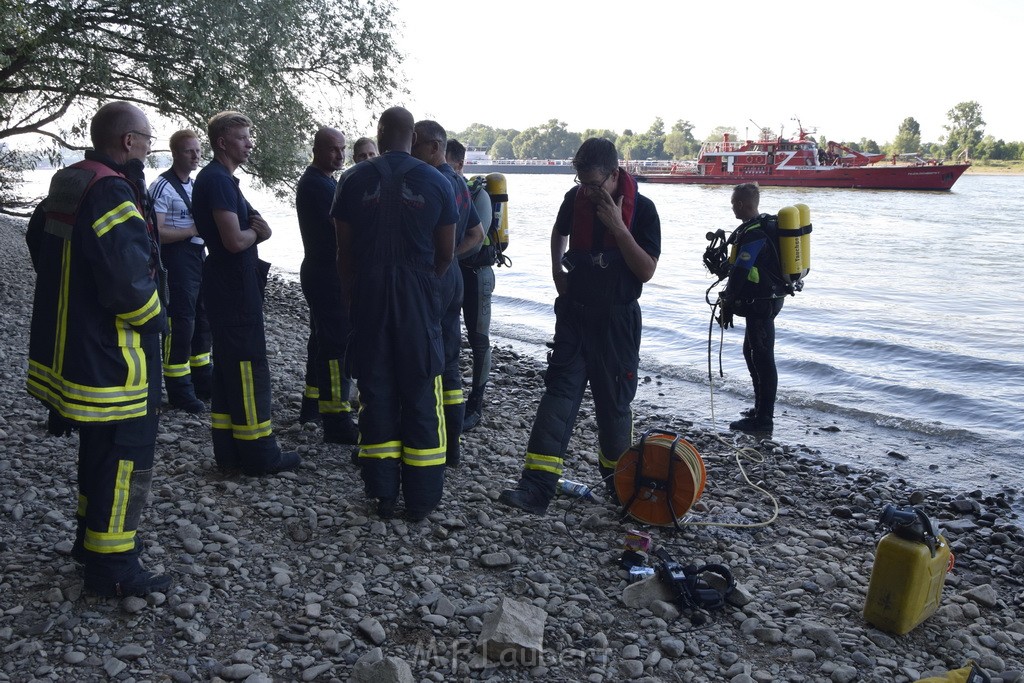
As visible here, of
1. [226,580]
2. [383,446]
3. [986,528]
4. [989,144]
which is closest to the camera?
[226,580]

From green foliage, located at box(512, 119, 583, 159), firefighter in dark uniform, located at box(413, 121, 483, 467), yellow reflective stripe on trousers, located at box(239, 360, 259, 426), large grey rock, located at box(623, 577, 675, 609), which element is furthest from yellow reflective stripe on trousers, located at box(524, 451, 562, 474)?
green foliage, located at box(512, 119, 583, 159)

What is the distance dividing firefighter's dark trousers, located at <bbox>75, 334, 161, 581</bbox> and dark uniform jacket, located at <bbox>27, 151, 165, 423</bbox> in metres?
0.10

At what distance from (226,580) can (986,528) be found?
493 centimetres

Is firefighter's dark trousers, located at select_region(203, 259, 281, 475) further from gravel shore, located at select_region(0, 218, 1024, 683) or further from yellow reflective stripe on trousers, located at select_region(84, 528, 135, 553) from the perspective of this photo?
yellow reflective stripe on trousers, located at select_region(84, 528, 135, 553)

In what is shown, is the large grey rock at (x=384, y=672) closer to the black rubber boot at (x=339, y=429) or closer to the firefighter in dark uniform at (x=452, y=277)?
the firefighter in dark uniform at (x=452, y=277)

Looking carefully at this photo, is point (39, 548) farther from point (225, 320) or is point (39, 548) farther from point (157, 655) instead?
point (225, 320)

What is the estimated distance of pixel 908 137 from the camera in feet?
424

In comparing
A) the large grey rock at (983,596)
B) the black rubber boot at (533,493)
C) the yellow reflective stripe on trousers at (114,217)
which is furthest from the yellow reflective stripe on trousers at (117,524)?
the large grey rock at (983,596)

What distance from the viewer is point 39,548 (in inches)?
153

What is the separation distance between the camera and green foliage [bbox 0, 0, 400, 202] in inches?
380

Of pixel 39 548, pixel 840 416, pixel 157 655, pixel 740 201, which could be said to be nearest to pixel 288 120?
pixel 740 201

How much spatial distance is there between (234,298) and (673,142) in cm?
15400

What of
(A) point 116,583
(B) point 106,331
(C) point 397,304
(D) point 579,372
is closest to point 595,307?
(D) point 579,372

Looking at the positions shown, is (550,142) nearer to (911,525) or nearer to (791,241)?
(791,241)
